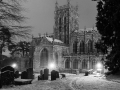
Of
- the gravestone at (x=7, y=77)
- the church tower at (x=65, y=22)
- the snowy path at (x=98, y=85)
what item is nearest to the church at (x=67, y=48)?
the church tower at (x=65, y=22)

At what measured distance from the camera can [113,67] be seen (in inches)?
650

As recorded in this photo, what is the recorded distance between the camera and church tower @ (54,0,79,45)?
52.1 metres

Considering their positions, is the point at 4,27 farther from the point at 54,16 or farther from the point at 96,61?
the point at 54,16

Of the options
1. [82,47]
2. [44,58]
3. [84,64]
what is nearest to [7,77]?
[84,64]

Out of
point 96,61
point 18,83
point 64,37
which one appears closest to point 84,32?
point 64,37

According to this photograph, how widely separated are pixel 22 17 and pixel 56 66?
33.4 metres

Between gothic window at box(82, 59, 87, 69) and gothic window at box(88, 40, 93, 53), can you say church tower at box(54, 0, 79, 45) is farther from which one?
gothic window at box(82, 59, 87, 69)

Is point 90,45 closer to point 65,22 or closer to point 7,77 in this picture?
point 65,22

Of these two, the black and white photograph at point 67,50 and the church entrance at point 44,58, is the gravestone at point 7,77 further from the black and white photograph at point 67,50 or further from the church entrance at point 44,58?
the church entrance at point 44,58

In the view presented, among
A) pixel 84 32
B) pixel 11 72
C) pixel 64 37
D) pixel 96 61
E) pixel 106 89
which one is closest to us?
pixel 106 89

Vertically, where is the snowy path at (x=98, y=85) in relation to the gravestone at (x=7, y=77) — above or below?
below

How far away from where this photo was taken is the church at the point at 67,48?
1630 inches

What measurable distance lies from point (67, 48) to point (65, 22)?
9282mm

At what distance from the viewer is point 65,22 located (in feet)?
175
